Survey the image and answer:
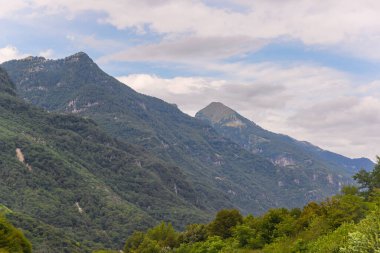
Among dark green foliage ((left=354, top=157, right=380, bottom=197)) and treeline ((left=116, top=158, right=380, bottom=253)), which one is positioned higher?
dark green foliage ((left=354, top=157, right=380, bottom=197))

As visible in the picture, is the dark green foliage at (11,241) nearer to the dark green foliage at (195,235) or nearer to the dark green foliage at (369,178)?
the dark green foliage at (195,235)

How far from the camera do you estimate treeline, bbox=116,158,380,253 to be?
3120 centimetres

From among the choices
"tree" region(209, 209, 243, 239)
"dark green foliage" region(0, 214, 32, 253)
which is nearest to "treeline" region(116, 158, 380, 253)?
"tree" region(209, 209, 243, 239)

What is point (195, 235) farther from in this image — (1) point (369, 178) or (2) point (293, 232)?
(1) point (369, 178)

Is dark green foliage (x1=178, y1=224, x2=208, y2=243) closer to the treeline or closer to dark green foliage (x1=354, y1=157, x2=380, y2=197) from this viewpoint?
the treeline

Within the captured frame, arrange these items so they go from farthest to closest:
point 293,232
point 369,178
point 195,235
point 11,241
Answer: point 369,178
point 195,235
point 11,241
point 293,232

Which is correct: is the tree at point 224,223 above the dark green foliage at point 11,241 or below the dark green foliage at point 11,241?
above

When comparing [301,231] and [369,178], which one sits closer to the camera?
[301,231]

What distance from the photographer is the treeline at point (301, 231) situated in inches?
1228

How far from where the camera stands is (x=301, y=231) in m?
52.5

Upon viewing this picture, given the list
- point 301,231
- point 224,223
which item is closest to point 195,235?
point 224,223

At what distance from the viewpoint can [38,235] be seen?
17238 cm

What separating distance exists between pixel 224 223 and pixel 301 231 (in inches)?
690

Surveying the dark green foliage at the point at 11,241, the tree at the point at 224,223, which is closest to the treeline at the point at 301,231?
the tree at the point at 224,223
